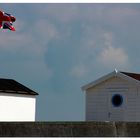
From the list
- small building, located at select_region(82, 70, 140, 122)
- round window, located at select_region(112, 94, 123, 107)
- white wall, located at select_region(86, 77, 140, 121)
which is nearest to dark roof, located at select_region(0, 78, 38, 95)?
small building, located at select_region(82, 70, 140, 122)

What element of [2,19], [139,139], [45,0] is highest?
[2,19]

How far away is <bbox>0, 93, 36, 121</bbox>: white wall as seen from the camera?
26.4 metres

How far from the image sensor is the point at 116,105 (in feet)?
77.9

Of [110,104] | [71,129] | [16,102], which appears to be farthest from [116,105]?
[71,129]

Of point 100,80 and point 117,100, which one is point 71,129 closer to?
point 117,100

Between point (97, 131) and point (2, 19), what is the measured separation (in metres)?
10.3

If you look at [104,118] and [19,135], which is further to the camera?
[104,118]

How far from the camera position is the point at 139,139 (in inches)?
550

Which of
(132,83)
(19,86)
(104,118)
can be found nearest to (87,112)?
(104,118)

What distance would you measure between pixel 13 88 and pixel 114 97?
560 cm

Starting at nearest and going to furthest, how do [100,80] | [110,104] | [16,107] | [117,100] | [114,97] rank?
[117,100]
[114,97]
[110,104]
[100,80]
[16,107]

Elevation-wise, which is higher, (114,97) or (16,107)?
(16,107)

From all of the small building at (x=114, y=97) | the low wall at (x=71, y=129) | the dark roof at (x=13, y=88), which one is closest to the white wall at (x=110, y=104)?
the small building at (x=114, y=97)

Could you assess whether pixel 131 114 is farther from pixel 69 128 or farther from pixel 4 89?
pixel 69 128
